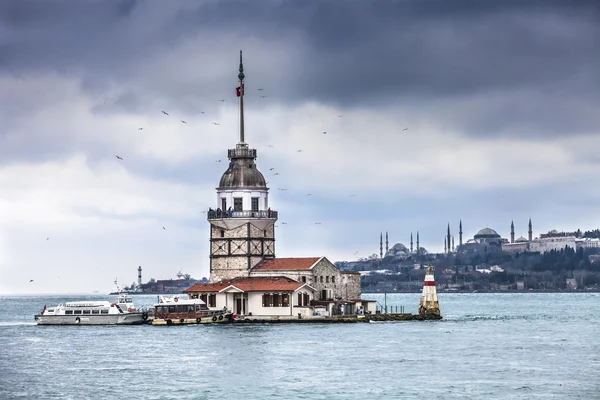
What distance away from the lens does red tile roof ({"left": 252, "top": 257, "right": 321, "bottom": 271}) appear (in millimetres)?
108000

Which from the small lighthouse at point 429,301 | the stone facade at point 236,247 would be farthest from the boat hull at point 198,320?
the small lighthouse at point 429,301

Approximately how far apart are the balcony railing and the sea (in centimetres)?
1116

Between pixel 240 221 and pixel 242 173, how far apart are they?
4.28 m

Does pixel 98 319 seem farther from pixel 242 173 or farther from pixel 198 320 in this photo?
pixel 242 173

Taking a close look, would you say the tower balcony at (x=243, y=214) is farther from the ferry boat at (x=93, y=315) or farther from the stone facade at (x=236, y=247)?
the ferry boat at (x=93, y=315)

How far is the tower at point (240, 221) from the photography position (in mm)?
110250

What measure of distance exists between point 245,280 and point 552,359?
37.7 metres

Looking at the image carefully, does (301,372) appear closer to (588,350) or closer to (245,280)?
(588,350)

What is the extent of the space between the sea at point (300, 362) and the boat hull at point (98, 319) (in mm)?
3782

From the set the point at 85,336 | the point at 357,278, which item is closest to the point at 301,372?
the point at 85,336

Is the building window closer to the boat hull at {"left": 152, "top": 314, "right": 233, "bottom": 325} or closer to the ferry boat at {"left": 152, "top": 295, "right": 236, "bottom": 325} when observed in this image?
the ferry boat at {"left": 152, "top": 295, "right": 236, "bottom": 325}

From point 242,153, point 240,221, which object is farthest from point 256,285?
point 242,153

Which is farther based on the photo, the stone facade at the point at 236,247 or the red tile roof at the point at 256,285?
the stone facade at the point at 236,247

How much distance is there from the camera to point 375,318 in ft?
368
